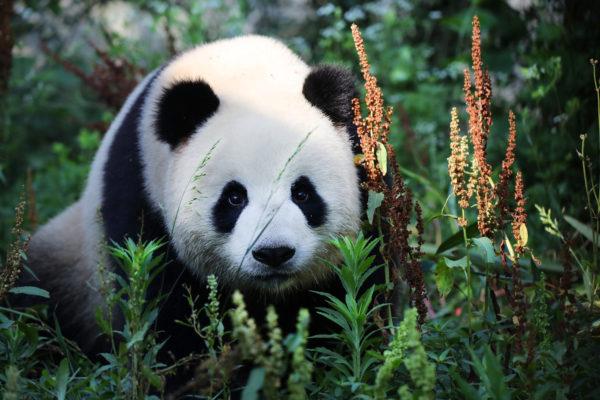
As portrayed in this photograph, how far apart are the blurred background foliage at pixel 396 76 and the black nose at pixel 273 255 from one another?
872mm

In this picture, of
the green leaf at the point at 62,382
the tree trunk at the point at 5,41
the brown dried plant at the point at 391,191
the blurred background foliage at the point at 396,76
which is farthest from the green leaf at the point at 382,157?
the tree trunk at the point at 5,41

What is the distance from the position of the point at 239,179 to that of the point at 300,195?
0.26 meters

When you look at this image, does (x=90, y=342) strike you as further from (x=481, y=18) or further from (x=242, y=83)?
(x=481, y=18)

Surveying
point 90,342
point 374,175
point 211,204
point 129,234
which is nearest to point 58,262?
point 90,342

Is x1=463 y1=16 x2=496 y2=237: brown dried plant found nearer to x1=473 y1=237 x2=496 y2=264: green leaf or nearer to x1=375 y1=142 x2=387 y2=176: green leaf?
x1=473 y1=237 x2=496 y2=264: green leaf

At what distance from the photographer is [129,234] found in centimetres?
339

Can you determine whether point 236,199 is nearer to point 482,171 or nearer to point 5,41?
point 482,171

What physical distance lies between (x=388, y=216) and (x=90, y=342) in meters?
1.96

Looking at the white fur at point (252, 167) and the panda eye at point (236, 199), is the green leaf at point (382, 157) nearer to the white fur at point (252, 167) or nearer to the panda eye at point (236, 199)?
the white fur at point (252, 167)

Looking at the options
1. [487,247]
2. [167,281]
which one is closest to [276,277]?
[167,281]

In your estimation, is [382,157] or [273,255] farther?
[273,255]

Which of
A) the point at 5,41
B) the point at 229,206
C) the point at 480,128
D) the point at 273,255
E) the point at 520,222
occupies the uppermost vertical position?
the point at 5,41

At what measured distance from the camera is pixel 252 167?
319 centimetres

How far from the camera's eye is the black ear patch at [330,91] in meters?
3.43
